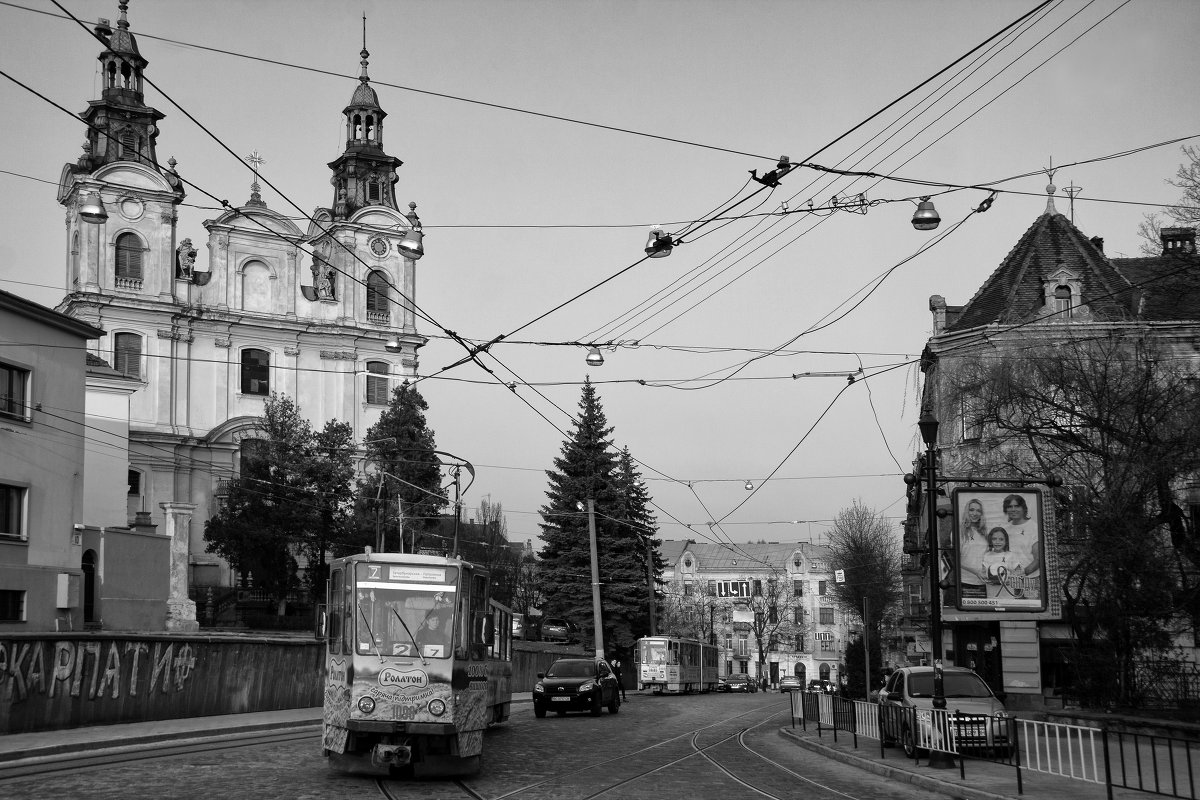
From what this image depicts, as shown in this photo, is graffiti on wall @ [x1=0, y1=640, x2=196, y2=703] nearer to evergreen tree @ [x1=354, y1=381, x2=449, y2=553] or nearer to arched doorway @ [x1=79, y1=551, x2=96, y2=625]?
arched doorway @ [x1=79, y1=551, x2=96, y2=625]

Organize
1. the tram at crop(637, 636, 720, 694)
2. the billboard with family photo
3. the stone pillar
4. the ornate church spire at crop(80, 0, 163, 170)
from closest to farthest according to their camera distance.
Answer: the billboard with family photo, the stone pillar, the tram at crop(637, 636, 720, 694), the ornate church spire at crop(80, 0, 163, 170)

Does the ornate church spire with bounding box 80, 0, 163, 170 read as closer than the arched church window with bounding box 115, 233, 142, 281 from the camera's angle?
Yes

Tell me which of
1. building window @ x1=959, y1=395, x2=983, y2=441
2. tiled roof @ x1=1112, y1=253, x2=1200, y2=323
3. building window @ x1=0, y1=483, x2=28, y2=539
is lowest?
building window @ x1=0, y1=483, x2=28, y2=539

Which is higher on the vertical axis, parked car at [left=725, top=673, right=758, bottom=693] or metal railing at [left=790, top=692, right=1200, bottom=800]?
metal railing at [left=790, top=692, right=1200, bottom=800]

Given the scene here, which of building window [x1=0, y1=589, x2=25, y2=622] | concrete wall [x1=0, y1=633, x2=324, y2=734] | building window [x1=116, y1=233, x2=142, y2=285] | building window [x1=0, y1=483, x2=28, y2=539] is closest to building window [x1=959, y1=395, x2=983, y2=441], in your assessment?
concrete wall [x1=0, y1=633, x2=324, y2=734]

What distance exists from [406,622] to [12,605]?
19.6 meters

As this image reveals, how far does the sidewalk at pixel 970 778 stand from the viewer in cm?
1422

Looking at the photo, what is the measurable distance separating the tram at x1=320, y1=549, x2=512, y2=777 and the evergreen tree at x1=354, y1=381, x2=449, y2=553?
3954 cm

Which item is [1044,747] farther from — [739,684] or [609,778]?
[739,684]

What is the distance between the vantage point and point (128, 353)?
62031mm

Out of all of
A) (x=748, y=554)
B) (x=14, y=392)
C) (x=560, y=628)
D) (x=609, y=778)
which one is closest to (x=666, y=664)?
(x=560, y=628)

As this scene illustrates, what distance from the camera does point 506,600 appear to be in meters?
76.4

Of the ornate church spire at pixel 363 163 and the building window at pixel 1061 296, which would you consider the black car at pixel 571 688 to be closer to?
the building window at pixel 1061 296

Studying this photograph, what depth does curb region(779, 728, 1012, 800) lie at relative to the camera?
1464 centimetres
